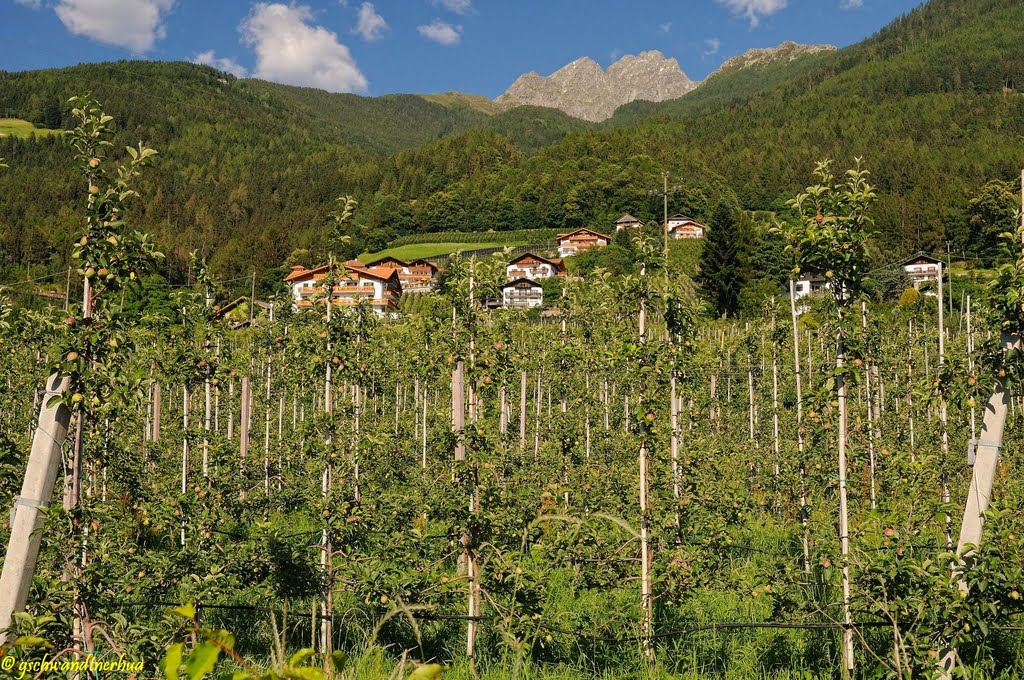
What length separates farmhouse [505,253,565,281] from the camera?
79625 mm

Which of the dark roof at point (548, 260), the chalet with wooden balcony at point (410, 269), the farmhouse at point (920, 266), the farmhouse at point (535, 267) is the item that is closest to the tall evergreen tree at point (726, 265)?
Answer: the farmhouse at point (920, 266)

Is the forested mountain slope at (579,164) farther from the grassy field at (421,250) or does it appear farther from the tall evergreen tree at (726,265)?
the tall evergreen tree at (726,265)

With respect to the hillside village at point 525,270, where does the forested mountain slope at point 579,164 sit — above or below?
above

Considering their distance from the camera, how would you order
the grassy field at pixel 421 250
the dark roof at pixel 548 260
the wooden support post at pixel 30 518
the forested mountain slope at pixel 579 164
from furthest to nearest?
the forested mountain slope at pixel 579 164, the grassy field at pixel 421 250, the dark roof at pixel 548 260, the wooden support post at pixel 30 518

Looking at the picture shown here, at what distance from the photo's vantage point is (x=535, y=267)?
81.9m

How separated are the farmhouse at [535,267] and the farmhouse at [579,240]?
715 cm

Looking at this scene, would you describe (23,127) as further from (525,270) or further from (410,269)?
(525,270)

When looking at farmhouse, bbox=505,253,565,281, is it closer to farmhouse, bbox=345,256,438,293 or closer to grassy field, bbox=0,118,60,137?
farmhouse, bbox=345,256,438,293

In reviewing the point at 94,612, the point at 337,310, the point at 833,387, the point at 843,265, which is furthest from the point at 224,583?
the point at 843,265

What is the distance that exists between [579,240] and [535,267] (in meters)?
12.1

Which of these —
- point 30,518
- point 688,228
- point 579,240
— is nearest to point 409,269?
point 579,240

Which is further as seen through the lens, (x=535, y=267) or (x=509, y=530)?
(x=535, y=267)

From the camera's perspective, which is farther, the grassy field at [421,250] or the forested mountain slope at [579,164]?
the forested mountain slope at [579,164]

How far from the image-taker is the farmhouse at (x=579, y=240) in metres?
89.1
